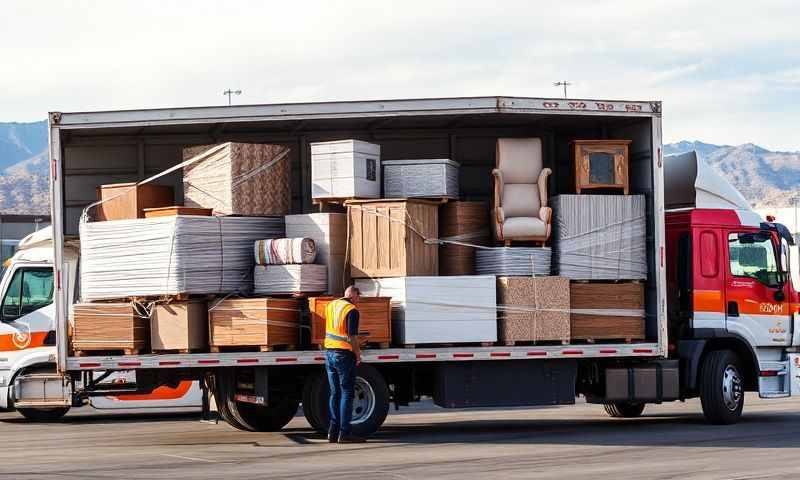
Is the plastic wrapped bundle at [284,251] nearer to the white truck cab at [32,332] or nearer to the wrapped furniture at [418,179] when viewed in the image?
the wrapped furniture at [418,179]

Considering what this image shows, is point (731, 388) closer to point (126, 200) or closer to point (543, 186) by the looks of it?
point (543, 186)

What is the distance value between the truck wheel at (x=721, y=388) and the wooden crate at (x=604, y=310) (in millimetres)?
1312

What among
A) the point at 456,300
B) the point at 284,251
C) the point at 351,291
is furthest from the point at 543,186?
the point at 284,251

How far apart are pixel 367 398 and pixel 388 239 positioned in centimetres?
177

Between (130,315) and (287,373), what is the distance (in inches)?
73.0

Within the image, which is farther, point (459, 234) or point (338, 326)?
point (459, 234)

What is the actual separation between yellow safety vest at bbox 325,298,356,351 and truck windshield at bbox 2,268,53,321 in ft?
18.7

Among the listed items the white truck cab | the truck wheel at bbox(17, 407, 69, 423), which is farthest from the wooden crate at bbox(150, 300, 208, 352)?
the truck wheel at bbox(17, 407, 69, 423)

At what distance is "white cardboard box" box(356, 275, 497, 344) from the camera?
1325 centimetres

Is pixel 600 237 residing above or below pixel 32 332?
above

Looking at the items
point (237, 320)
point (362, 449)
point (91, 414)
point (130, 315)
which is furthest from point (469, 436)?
point (91, 414)

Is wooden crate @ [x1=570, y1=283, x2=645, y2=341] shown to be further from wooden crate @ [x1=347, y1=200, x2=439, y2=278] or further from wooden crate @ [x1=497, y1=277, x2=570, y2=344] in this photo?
wooden crate @ [x1=347, y1=200, x2=439, y2=278]

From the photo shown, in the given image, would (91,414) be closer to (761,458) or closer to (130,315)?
(130,315)

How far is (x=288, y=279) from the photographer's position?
13.2 meters
